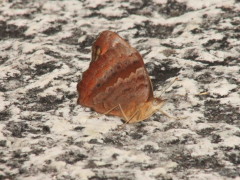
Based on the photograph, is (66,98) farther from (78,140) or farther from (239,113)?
(239,113)

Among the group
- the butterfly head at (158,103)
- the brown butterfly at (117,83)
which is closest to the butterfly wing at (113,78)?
the brown butterfly at (117,83)

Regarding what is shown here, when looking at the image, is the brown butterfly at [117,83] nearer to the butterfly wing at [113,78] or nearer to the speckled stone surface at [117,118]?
the butterfly wing at [113,78]

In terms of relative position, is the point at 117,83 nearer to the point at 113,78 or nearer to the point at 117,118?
the point at 113,78

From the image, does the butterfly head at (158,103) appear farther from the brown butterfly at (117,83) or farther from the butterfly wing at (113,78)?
the butterfly wing at (113,78)

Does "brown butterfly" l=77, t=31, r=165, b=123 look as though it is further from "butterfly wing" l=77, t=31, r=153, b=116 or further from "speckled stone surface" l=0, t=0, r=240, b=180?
"speckled stone surface" l=0, t=0, r=240, b=180

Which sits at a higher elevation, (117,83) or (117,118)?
(117,83)

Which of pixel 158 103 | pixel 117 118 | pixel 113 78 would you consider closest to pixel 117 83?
pixel 113 78

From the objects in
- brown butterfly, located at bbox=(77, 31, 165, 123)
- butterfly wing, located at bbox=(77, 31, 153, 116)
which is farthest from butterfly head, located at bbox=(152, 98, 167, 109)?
butterfly wing, located at bbox=(77, 31, 153, 116)

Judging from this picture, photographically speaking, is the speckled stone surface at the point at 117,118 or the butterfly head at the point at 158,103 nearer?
the speckled stone surface at the point at 117,118
